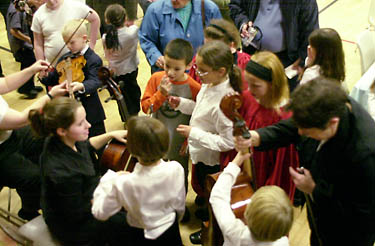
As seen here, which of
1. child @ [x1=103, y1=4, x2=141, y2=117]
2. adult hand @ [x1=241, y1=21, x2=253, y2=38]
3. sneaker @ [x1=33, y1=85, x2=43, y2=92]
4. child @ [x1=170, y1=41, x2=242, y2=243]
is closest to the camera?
child @ [x1=170, y1=41, x2=242, y2=243]

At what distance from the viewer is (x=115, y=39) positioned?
3.35m

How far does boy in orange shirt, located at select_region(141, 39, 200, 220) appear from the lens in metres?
2.35

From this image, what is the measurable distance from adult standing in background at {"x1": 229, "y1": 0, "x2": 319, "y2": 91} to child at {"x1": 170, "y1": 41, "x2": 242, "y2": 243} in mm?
1011

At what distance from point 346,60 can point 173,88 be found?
315 cm

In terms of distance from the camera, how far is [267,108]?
2.05m

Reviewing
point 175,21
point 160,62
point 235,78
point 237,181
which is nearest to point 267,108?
point 235,78

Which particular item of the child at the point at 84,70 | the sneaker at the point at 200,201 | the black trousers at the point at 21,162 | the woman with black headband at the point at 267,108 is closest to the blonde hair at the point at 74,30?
the child at the point at 84,70

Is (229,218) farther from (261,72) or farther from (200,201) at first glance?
(200,201)

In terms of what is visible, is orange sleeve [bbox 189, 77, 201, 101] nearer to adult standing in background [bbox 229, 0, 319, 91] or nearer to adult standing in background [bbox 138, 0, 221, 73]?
adult standing in background [bbox 138, 0, 221, 73]

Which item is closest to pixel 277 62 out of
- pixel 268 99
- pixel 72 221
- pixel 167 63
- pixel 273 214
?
pixel 268 99

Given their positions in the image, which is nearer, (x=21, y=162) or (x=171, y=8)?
(x=21, y=162)

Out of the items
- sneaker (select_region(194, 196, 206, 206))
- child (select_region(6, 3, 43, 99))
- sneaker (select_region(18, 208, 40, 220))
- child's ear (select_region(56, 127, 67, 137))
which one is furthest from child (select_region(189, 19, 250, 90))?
child (select_region(6, 3, 43, 99))

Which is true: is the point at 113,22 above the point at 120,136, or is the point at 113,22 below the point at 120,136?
above

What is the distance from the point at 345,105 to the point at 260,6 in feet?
5.80
